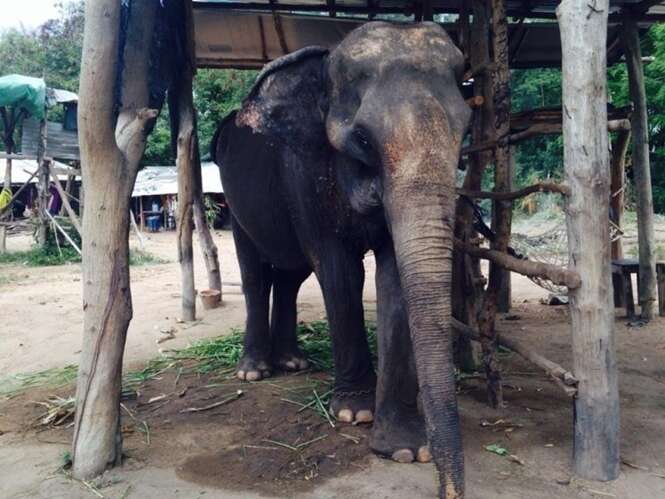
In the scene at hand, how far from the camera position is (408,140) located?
3113 millimetres

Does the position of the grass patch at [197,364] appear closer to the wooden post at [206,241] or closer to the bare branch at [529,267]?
the bare branch at [529,267]

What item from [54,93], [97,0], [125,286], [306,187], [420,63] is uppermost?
[54,93]

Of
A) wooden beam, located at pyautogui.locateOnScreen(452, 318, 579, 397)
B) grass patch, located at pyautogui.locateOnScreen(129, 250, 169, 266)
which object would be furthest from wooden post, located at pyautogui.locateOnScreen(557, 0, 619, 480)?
grass patch, located at pyautogui.locateOnScreen(129, 250, 169, 266)

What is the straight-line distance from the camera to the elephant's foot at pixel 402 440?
3.67 meters

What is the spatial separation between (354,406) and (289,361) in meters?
1.48

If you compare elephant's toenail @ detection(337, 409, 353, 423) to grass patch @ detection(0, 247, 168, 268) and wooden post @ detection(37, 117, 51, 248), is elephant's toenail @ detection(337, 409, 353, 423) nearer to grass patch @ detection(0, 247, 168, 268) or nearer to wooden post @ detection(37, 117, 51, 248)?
grass patch @ detection(0, 247, 168, 268)

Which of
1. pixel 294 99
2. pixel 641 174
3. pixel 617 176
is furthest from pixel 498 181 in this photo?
pixel 617 176

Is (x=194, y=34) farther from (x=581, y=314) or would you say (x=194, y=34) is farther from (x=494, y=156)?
(x=581, y=314)

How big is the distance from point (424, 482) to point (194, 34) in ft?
17.0

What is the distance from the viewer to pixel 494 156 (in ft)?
14.3

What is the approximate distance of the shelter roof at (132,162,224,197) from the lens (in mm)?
24312

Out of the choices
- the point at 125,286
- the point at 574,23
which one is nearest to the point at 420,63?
the point at 574,23

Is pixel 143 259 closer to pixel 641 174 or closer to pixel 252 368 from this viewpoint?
pixel 252 368

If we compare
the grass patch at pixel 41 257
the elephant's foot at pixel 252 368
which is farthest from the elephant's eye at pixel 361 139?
the grass patch at pixel 41 257
